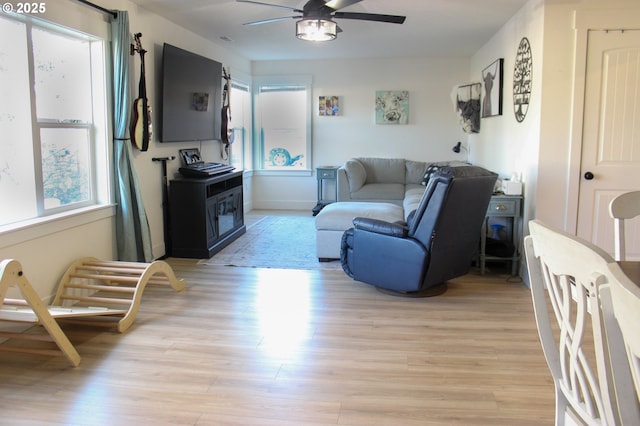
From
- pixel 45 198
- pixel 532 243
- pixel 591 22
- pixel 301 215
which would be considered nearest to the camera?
pixel 532 243

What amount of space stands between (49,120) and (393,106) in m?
5.38

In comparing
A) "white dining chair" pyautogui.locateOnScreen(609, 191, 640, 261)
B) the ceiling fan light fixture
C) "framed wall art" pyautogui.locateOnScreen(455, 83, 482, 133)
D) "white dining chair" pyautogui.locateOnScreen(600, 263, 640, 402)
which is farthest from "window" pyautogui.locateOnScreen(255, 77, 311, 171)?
"white dining chair" pyautogui.locateOnScreen(600, 263, 640, 402)

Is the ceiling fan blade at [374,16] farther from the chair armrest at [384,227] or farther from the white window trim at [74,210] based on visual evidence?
the white window trim at [74,210]

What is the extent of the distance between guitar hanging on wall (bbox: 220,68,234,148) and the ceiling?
465 mm

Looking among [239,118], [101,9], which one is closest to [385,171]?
[239,118]

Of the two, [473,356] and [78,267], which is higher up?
[78,267]

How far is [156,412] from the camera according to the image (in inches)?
92.4

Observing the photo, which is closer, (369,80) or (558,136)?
(558,136)

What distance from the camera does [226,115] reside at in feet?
22.1

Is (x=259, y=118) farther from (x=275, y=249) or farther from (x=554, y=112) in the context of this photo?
(x=554, y=112)

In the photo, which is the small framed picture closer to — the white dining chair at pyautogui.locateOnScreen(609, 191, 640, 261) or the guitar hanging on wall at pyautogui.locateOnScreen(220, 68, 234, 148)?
the guitar hanging on wall at pyautogui.locateOnScreen(220, 68, 234, 148)

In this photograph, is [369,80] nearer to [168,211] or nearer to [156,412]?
[168,211]

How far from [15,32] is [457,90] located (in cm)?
525

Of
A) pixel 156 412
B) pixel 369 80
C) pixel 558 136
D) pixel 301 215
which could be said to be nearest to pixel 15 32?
pixel 156 412
